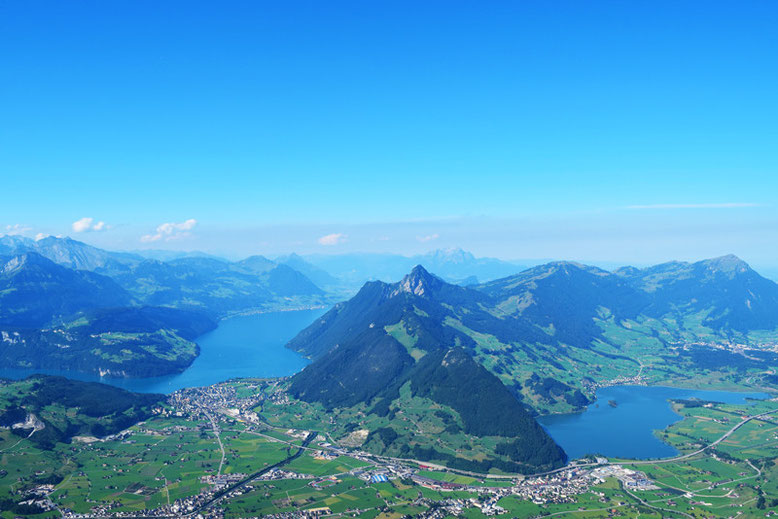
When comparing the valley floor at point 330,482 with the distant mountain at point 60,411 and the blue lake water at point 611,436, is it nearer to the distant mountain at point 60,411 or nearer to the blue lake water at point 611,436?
the distant mountain at point 60,411

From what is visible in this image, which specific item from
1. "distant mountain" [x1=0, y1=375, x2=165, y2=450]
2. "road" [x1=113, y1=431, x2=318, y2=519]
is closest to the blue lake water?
"road" [x1=113, y1=431, x2=318, y2=519]

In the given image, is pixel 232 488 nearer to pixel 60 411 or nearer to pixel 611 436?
pixel 60 411

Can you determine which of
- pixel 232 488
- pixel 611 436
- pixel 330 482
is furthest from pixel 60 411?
pixel 611 436

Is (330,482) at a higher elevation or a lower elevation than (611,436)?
higher

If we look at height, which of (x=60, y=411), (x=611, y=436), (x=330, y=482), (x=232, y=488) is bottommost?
(x=611, y=436)

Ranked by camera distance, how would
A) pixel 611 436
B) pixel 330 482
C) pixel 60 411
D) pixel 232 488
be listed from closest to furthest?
pixel 232 488 → pixel 330 482 → pixel 60 411 → pixel 611 436

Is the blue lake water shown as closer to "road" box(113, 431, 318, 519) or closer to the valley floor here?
the valley floor

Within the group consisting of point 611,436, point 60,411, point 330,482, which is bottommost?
point 611,436

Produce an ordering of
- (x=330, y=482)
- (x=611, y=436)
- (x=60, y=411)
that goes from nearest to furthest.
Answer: (x=330, y=482)
(x=60, y=411)
(x=611, y=436)

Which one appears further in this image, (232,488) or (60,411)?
(60,411)

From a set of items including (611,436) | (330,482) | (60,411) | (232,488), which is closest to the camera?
(232,488)
